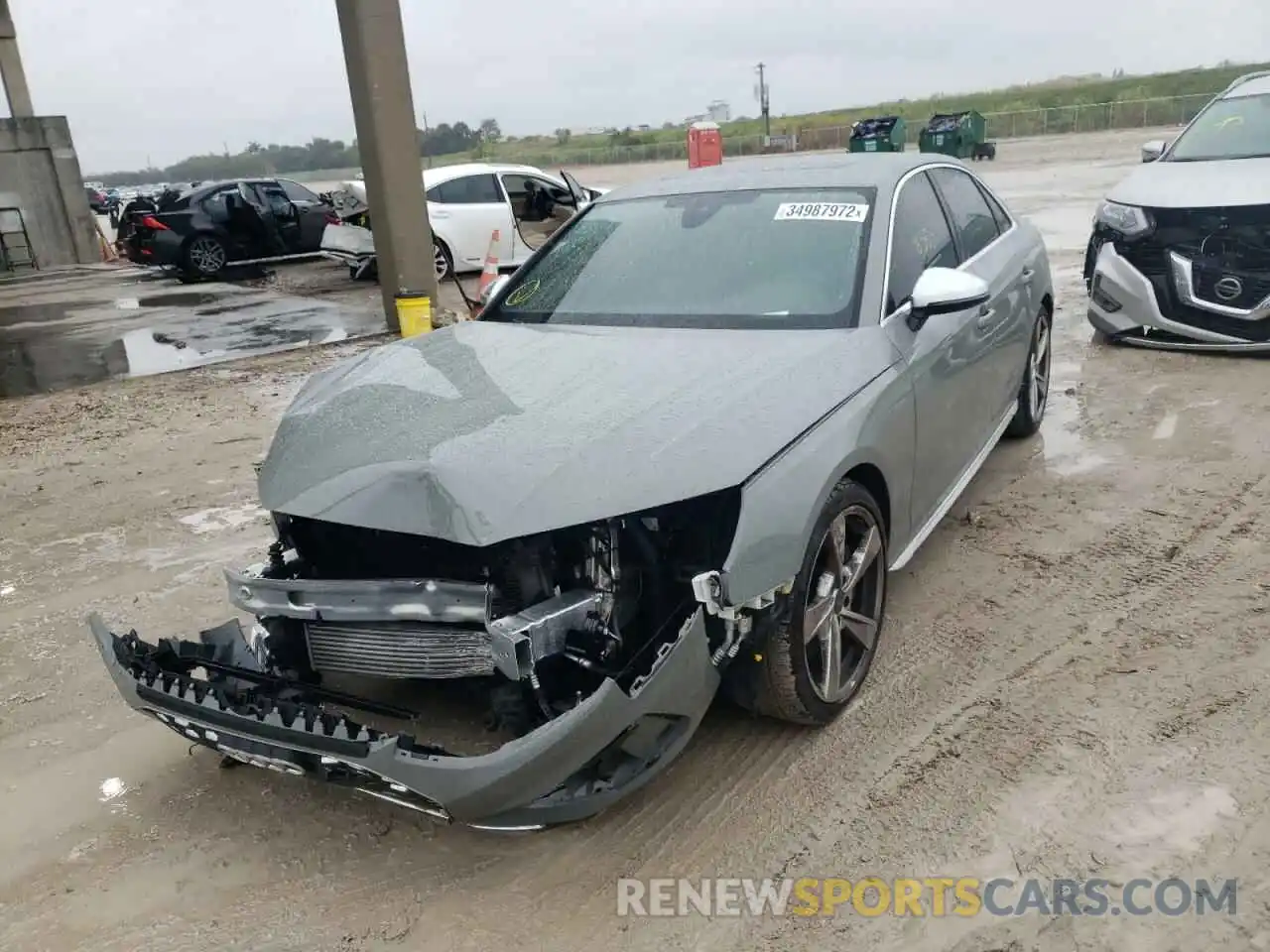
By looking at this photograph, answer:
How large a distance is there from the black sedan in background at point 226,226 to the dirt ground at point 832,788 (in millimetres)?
12746

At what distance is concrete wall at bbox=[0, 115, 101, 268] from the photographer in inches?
802

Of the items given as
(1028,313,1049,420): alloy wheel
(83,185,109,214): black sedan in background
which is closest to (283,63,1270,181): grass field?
(83,185,109,214): black sedan in background

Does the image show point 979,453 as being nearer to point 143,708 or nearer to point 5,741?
point 143,708

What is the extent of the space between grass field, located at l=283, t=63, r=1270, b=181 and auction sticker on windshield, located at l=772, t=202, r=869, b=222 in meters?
35.3

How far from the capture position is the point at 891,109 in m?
84.2

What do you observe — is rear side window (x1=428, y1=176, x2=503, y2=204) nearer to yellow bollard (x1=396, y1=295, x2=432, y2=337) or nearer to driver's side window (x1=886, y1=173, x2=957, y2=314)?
yellow bollard (x1=396, y1=295, x2=432, y2=337)

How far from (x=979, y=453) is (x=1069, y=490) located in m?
0.87

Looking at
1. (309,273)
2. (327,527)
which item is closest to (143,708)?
(327,527)

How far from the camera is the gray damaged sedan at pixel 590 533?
2.34 m

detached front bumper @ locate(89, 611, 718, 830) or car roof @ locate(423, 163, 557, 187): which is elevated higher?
car roof @ locate(423, 163, 557, 187)

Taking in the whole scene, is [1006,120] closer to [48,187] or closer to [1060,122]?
[1060,122]

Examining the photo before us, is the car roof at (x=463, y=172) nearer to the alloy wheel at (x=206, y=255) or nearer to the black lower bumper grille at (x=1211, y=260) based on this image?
the alloy wheel at (x=206, y=255)

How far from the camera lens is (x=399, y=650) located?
256 centimetres

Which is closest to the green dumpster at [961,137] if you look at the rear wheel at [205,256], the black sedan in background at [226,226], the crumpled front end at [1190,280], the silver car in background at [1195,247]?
the black sedan in background at [226,226]
